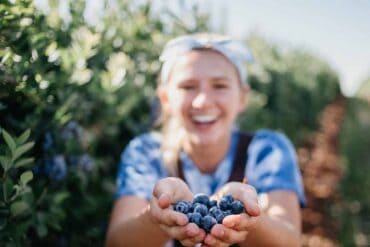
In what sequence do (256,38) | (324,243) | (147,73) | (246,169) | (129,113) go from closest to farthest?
(246,169) < (129,113) < (147,73) < (324,243) < (256,38)

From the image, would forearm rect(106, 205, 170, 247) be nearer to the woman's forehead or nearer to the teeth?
the teeth

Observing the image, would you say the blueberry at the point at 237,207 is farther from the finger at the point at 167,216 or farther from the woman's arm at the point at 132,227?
the woman's arm at the point at 132,227

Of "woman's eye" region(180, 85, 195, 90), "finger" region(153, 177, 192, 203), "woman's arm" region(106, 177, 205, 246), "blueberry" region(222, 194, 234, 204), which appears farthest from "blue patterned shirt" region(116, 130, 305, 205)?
"blueberry" region(222, 194, 234, 204)

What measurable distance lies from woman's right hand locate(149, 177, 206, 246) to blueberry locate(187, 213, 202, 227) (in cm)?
2

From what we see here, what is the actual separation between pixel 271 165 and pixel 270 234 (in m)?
0.59

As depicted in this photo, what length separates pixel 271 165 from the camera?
2.00 metres

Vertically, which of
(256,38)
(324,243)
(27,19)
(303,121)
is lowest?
(303,121)

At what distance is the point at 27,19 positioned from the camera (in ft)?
5.37

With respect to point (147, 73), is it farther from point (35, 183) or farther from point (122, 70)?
point (35, 183)

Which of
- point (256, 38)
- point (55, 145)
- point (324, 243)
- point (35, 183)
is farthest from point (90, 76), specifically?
point (256, 38)

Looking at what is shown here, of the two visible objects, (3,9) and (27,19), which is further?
(27,19)

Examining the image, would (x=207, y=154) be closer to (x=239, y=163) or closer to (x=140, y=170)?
(x=239, y=163)

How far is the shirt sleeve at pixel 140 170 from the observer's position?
6.40ft

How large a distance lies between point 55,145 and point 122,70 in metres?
0.66
